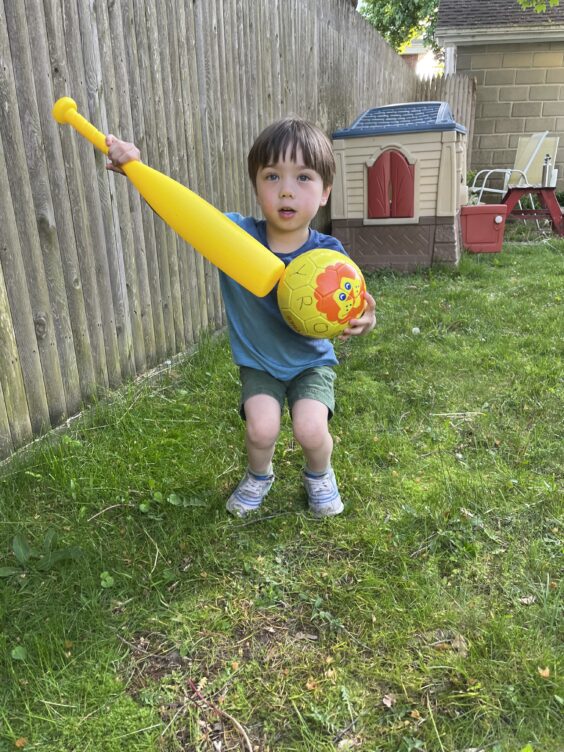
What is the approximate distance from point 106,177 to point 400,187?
11.1 feet

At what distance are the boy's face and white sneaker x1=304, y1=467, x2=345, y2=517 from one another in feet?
2.79

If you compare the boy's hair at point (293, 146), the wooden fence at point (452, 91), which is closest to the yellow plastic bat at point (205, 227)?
the boy's hair at point (293, 146)

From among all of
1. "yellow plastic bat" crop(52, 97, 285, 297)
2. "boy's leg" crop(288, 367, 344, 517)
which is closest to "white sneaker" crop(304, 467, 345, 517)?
"boy's leg" crop(288, 367, 344, 517)

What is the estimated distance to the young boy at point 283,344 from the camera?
1956 mm

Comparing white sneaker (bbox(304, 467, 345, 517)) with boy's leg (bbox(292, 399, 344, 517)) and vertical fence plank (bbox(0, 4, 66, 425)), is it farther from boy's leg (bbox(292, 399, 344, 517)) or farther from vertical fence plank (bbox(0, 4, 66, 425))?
vertical fence plank (bbox(0, 4, 66, 425))

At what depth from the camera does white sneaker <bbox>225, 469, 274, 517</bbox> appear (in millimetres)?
2113

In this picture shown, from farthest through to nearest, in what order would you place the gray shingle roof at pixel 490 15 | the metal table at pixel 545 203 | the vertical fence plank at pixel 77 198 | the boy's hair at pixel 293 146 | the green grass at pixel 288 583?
the gray shingle roof at pixel 490 15 < the metal table at pixel 545 203 < the vertical fence plank at pixel 77 198 < the boy's hair at pixel 293 146 < the green grass at pixel 288 583

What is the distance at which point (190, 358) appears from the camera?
3.38 meters

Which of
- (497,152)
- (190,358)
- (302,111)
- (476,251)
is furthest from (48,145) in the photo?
(497,152)

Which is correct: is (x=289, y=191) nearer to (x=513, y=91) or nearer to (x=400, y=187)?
(x=400, y=187)

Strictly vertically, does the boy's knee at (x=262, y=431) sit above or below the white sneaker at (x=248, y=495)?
above

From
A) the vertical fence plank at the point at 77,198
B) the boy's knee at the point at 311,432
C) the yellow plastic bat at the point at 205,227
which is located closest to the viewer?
the yellow plastic bat at the point at 205,227

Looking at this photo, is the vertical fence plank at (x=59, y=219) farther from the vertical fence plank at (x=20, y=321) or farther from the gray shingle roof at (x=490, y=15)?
the gray shingle roof at (x=490, y=15)

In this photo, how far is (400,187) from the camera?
5.44m
